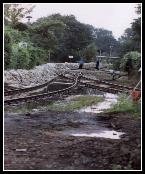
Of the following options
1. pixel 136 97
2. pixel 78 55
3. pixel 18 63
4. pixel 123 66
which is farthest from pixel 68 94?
pixel 78 55

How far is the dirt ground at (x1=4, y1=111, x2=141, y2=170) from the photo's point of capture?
741cm

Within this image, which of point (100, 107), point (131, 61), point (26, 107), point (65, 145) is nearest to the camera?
point (65, 145)

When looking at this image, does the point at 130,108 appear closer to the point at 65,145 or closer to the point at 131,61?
the point at 65,145

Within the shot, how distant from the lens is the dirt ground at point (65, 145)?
741 centimetres

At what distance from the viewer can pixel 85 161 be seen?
7.64 m

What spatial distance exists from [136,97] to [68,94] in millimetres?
6848

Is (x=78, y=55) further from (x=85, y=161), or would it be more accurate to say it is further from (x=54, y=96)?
(x=85, y=161)

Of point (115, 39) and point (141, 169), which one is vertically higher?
point (115, 39)

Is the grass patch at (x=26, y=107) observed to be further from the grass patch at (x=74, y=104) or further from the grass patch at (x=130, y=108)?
the grass patch at (x=130, y=108)

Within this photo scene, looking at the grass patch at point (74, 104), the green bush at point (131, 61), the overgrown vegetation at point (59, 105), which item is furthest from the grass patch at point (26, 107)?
the green bush at point (131, 61)

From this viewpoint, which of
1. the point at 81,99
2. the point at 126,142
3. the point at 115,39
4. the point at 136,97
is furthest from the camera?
the point at 115,39

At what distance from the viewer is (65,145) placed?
29.3 feet

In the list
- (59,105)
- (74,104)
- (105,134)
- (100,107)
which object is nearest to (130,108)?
(100,107)

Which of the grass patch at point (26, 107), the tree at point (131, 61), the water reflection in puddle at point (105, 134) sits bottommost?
the water reflection in puddle at point (105, 134)
